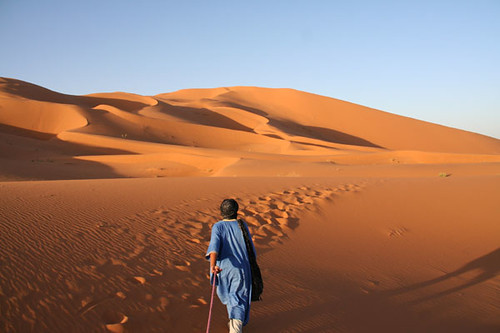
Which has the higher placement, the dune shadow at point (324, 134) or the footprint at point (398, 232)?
the dune shadow at point (324, 134)

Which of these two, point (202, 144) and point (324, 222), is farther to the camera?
point (202, 144)

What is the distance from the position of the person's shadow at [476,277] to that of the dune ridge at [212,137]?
940cm

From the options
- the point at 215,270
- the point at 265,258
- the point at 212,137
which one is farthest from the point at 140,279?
the point at 212,137

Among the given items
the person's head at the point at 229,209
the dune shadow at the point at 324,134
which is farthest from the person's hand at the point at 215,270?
the dune shadow at the point at 324,134

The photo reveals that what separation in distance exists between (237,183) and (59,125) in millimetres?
22821

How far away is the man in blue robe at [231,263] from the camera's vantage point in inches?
131

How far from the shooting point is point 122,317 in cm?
342

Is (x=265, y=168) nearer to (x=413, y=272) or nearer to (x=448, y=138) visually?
(x=413, y=272)

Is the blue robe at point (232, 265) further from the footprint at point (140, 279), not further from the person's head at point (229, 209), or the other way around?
the footprint at point (140, 279)

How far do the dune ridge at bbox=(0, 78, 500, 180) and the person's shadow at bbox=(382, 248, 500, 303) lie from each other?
9.40 meters

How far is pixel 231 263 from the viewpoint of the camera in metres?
3.38

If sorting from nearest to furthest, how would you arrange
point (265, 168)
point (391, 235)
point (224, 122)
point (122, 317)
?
point (122, 317) < point (391, 235) < point (265, 168) < point (224, 122)

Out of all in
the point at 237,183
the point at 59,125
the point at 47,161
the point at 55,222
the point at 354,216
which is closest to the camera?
the point at 55,222

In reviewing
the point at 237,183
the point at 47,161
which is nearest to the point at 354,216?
the point at 237,183
